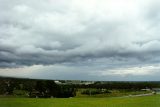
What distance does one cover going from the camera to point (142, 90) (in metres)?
47.8

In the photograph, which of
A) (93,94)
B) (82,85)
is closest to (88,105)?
(93,94)

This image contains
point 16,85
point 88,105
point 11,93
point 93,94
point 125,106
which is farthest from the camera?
point 16,85

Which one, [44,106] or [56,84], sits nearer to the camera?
[44,106]

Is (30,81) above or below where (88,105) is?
above

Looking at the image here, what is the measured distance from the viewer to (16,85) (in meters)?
50.7

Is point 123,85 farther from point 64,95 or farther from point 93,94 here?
point 64,95

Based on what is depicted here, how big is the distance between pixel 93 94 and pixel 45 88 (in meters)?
7.62

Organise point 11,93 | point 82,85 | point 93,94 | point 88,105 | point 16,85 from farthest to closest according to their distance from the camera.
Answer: point 82,85 → point 16,85 → point 93,94 → point 11,93 → point 88,105

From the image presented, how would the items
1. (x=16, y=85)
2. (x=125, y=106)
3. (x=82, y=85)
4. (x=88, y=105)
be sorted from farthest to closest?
(x=82, y=85), (x=16, y=85), (x=88, y=105), (x=125, y=106)

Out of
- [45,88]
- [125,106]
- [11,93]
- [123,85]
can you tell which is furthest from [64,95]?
[125,106]

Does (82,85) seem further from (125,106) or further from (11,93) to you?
(125,106)

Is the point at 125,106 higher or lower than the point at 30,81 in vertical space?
lower

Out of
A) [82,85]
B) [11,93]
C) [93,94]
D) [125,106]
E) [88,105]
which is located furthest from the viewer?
[82,85]

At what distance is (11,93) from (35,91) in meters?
5.58
